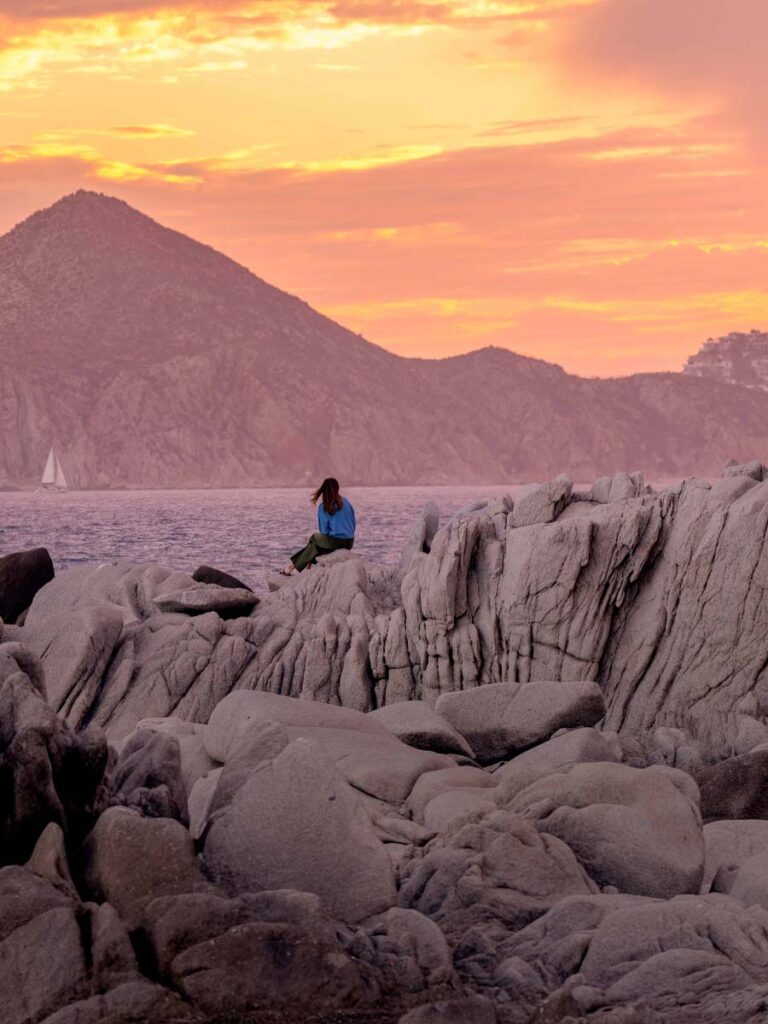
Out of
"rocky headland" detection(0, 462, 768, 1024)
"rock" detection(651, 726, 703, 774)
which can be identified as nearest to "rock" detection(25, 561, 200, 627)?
"rocky headland" detection(0, 462, 768, 1024)

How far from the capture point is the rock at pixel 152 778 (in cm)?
1082

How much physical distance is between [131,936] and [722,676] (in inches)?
385

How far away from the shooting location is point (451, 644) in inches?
732

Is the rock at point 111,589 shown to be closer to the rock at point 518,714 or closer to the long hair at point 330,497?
the long hair at point 330,497

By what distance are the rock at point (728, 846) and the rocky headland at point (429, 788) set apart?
1.7 inches

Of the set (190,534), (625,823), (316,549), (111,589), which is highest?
(316,549)

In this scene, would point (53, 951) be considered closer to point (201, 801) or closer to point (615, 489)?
point (201, 801)

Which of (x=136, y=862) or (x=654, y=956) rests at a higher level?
(x=136, y=862)

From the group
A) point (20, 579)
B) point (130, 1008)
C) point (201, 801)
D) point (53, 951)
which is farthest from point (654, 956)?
point (20, 579)

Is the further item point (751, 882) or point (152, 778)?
point (751, 882)

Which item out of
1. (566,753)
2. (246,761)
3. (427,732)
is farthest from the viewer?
(427,732)

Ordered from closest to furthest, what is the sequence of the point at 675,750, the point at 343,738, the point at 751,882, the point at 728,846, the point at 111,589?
the point at 751,882
the point at 728,846
the point at 343,738
the point at 675,750
the point at 111,589

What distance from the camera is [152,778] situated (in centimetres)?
1123

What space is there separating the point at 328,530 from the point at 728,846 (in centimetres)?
1058
